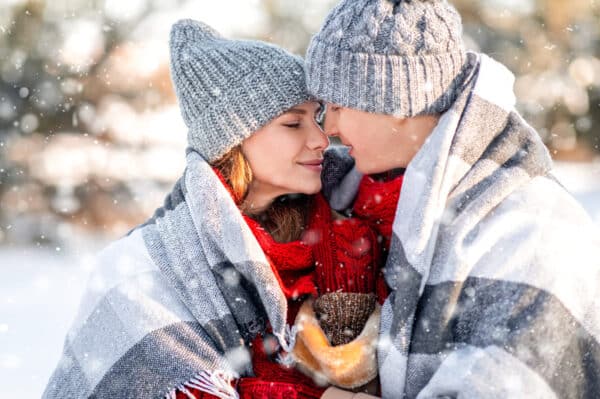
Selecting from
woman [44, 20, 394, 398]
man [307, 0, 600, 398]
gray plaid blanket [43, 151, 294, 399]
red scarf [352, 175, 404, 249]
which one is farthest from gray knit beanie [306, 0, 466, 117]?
gray plaid blanket [43, 151, 294, 399]

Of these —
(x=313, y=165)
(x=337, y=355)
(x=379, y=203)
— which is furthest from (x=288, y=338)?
(x=313, y=165)

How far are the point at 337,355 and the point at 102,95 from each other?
5.14 metres

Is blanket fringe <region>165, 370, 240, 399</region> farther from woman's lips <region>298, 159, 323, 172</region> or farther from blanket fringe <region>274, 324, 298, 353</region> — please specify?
woman's lips <region>298, 159, 323, 172</region>

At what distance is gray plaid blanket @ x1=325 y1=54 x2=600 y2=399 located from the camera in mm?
1704

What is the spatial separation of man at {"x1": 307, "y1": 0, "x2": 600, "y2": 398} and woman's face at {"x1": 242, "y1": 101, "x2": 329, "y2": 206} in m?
0.28

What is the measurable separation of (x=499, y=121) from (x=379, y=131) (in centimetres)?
33

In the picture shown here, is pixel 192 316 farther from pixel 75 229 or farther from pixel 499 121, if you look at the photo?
pixel 75 229

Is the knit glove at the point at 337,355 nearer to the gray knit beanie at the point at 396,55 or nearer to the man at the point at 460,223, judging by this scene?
the man at the point at 460,223

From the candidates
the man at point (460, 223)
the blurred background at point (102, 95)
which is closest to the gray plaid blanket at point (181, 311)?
the man at point (460, 223)

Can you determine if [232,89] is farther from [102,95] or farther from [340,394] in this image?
[102,95]

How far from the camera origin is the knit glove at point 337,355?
6.30 feet

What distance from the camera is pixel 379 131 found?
2043 millimetres

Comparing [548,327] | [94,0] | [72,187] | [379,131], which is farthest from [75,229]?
[548,327]

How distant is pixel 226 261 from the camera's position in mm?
2141
